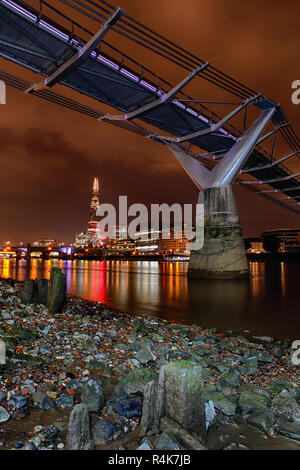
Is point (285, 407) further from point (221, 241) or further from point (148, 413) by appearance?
point (221, 241)

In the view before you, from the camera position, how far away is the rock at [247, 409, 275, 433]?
3713 millimetres

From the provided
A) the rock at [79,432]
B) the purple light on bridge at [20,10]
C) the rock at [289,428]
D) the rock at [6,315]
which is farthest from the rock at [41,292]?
the purple light on bridge at [20,10]

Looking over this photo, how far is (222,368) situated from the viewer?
5.69 m

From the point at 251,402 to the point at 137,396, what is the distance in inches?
67.2

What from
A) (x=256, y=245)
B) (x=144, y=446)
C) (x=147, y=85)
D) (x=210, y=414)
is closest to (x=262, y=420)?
(x=210, y=414)

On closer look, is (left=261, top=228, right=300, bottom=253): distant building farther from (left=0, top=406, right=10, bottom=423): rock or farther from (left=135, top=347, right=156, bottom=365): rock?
(left=0, top=406, right=10, bottom=423): rock

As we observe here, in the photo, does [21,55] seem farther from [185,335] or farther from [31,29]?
[185,335]

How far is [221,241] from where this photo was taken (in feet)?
97.6

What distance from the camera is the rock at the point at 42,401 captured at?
3867 millimetres

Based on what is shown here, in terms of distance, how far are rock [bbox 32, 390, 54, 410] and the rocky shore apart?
0.5 inches

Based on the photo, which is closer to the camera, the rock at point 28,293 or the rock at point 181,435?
the rock at point 181,435

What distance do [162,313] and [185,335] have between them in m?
6.23

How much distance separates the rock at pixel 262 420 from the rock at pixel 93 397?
6.76 feet

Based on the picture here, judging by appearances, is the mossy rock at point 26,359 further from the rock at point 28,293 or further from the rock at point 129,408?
the rock at point 28,293
